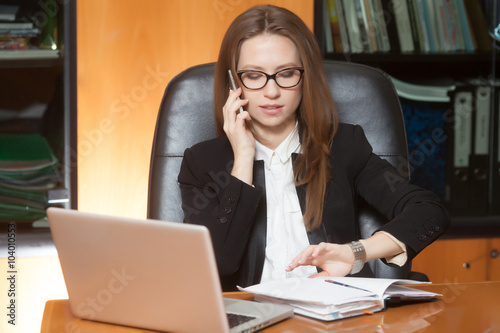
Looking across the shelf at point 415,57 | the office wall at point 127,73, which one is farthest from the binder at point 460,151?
the office wall at point 127,73

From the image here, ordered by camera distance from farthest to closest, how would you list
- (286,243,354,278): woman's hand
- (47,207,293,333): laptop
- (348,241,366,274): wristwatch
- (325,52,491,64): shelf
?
1. (325,52,491,64): shelf
2. (348,241,366,274): wristwatch
3. (286,243,354,278): woman's hand
4. (47,207,293,333): laptop

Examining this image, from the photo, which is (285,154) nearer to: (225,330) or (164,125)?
(164,125)

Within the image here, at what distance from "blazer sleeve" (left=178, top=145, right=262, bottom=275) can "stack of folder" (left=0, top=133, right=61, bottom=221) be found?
77 centimetres

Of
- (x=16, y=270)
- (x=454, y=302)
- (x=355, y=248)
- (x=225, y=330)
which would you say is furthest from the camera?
(x=16, y=270)

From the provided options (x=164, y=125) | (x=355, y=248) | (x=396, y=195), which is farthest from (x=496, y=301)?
(x=164, y=125)

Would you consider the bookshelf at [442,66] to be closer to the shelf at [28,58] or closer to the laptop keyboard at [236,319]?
the shelf at [28,58]

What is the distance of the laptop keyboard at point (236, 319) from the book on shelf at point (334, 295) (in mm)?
81

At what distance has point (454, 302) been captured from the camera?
40.6 inches

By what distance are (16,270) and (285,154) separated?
1.00 meters

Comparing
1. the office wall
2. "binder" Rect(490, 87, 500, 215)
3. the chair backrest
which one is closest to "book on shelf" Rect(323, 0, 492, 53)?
"binder" Rect(490, 87, 500, 215)

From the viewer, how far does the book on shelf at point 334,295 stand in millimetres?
938

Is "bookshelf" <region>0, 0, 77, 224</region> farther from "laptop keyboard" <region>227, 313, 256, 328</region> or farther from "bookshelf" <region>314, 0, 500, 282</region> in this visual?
"laptop keyboard" <region>227, 313, 256, 328</region>

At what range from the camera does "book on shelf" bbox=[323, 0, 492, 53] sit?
2.28m

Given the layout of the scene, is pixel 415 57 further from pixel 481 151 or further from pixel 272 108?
pixel 272 108
